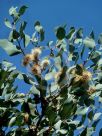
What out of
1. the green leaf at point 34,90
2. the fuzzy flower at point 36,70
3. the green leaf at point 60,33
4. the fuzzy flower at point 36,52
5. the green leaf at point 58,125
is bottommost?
the green leaf at point 58,125

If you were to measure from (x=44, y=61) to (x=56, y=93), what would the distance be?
0.18 metres

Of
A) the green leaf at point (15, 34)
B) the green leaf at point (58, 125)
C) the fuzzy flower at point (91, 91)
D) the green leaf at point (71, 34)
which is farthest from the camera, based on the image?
the green leaf at point (71, 34)

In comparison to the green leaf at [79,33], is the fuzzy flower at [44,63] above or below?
below

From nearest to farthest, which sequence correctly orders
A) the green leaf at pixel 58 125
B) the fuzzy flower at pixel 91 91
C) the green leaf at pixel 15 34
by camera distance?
the green leaf at pixel 58 125
the fuzzy flower at pixel 91 91
the green leaf at pixel 15 34

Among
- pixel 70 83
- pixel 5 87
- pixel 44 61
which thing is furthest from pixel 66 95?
pixel 5 87

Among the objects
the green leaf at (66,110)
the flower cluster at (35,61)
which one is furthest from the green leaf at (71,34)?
the green leaf at (66,110)

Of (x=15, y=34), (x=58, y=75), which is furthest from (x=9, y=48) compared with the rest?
(x=58, y=75)

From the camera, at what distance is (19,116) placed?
184 centimetres

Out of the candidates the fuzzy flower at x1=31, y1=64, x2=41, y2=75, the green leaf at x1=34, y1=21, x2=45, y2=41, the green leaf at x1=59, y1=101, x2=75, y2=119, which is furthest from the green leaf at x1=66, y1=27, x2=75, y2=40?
the green leaf at x1=59, y1=101, x2=75, y2=119

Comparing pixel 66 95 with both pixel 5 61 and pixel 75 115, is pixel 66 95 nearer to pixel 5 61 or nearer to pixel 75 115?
pixel 75 115

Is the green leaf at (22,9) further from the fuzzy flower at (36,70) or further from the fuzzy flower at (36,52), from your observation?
the fuzzy flower at (36,70)

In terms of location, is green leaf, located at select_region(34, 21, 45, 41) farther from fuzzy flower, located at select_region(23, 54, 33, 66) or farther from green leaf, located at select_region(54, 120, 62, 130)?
green leaf, located at select_region(54, 120, 62, 130)

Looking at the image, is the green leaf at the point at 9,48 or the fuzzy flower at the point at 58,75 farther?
the green leaf at the point at 9,48

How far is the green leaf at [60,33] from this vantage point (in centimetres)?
200
